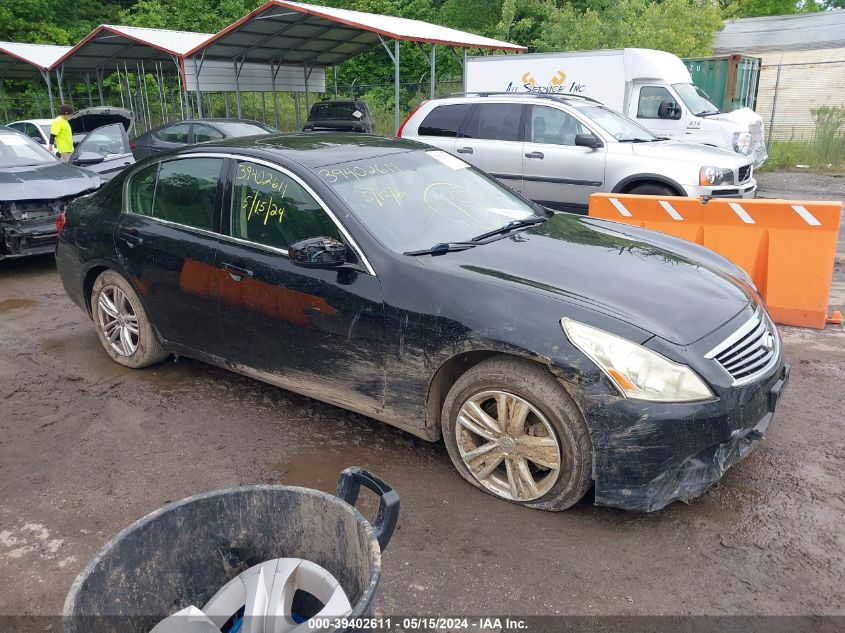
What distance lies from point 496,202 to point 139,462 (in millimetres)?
2610

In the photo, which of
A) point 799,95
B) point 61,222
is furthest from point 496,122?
point 799,95

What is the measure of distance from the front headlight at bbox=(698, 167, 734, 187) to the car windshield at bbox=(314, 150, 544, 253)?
435 cm

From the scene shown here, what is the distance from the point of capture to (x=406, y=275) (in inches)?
136

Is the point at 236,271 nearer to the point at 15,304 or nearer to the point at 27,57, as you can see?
the point at 15,304

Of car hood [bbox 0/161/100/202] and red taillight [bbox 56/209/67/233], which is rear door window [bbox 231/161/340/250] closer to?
red taillight [bbox 56/209/67/233]

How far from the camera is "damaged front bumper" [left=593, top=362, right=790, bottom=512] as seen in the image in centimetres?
290

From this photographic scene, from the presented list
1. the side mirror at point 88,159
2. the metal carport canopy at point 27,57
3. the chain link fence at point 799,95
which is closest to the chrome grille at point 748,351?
the side mirror at point 88,159

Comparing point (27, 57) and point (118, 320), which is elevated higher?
point (27, 57)

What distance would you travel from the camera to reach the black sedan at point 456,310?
2.98m

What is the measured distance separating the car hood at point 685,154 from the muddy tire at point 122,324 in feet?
19.6

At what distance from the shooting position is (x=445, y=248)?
362 cm

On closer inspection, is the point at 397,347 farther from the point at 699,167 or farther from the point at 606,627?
the point at 699,167

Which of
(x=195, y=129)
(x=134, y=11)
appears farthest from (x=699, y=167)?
(x=134, y=11)

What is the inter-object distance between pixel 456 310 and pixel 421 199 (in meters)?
1.03
